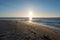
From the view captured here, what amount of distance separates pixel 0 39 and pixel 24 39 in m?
2.63

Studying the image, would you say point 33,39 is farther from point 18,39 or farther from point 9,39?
point 9,39

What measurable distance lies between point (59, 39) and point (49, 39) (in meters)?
1.47

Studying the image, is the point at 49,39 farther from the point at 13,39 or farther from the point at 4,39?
the point at 4,39

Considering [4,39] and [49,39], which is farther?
[49,39]

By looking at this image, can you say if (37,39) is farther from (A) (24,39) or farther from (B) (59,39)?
(B) (59,39)

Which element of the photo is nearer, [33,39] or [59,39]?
[33,39]

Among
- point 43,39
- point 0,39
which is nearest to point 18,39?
point 0,39

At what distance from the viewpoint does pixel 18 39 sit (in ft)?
36.0

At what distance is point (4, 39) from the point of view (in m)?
10.9

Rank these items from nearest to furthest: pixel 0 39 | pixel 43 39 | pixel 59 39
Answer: pixel 0 39
pixel 43 39
pixel 59 39

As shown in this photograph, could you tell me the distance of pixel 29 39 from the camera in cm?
1134

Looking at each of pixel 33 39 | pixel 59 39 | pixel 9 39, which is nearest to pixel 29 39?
pixel 33 39

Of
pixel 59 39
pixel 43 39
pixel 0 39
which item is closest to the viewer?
pixel 0 39

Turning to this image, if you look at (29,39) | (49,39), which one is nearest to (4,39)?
(29,39)
